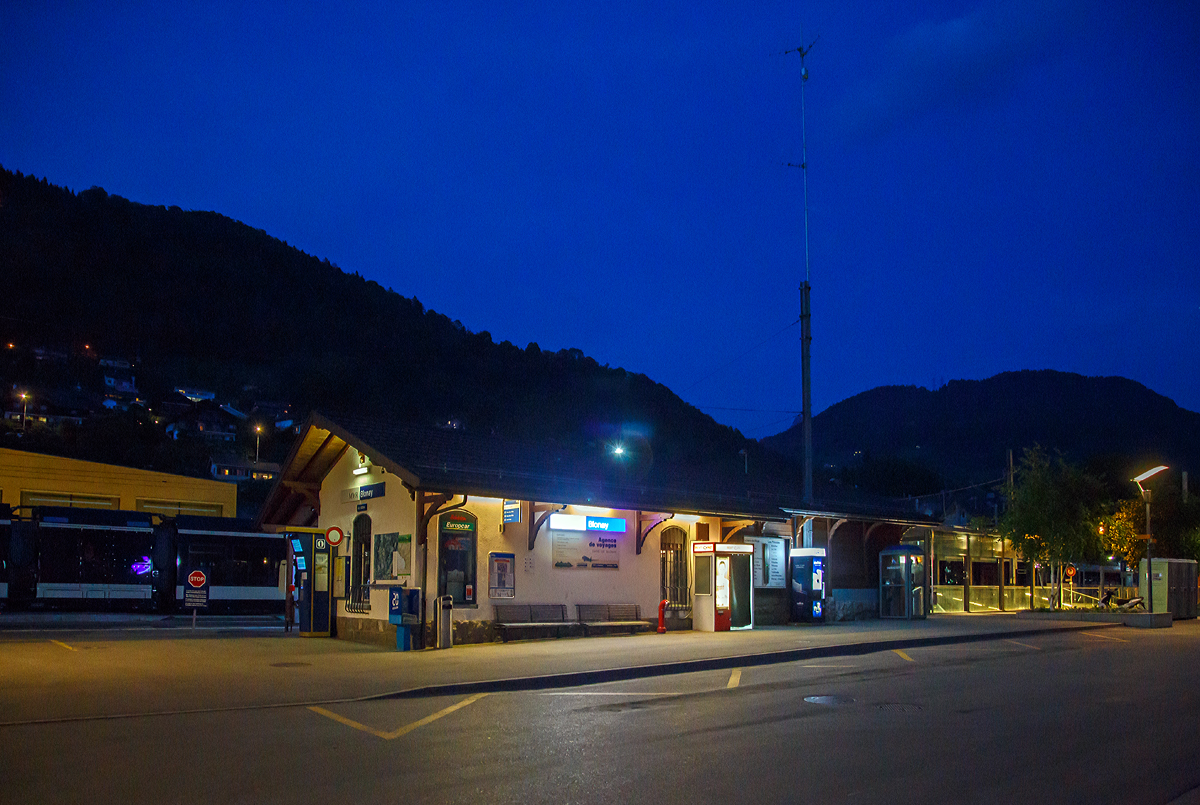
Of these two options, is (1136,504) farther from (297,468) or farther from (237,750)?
(237,750)

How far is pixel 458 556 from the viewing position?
19.0 metres

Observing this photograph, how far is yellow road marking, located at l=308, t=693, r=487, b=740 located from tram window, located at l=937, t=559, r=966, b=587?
2343 centimetres

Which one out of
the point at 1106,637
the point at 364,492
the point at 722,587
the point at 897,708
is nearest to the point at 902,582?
the point at 1106,637

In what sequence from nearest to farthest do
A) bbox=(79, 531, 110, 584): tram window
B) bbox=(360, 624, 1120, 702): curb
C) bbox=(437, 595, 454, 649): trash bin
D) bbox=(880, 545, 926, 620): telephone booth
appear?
bbox=(360, 624, 1120, 702): curb
bbox=(437, 595, 454, 649): trash bin
bbox=(880, 545, 926, 620): telephone booth
bbox=(79, 531, 110, 584): tram window

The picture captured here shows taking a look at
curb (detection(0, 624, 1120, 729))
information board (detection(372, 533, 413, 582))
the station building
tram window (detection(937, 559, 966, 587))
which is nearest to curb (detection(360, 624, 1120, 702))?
curb (detection(0, 624, 1120, 729))

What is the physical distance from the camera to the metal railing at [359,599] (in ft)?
68.5

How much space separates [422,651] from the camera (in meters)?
17.9

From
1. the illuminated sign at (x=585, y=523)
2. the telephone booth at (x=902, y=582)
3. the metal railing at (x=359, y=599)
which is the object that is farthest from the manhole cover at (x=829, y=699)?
the telephone booth at (x=902, y=582)

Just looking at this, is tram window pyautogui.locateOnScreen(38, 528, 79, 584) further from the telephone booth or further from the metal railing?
the telephone booth

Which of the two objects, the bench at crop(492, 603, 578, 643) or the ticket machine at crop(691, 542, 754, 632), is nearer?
the bench at crop(492, 603, 578, 643)

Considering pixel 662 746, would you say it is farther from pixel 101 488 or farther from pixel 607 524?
pixel 101 488

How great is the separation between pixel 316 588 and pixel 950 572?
21642 mm

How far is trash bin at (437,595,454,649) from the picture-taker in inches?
715

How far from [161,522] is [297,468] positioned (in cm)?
1120
